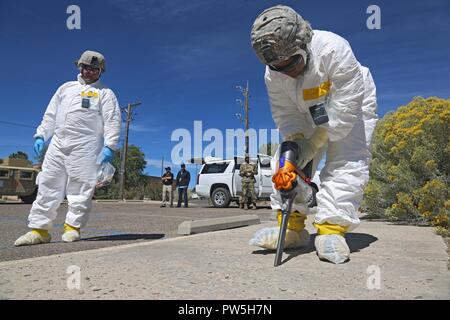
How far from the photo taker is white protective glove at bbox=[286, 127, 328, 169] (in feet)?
8.77

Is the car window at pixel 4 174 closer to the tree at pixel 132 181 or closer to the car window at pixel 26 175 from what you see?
the car window at pixel 26 175

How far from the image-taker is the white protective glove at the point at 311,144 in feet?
8.77

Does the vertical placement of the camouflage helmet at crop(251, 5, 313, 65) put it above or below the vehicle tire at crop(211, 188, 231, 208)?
above

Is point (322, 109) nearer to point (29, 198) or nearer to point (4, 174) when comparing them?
point (4, 174)

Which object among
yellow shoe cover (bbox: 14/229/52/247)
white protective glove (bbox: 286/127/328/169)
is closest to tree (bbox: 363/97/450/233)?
white protective glove (bbox: 286/127/328/169)

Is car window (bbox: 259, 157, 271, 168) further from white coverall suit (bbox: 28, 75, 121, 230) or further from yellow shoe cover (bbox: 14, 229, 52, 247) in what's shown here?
yellow shoe cover (bbox: 14, 229, 52, 247)

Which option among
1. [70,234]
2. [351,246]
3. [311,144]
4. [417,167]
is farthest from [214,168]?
[311,144]

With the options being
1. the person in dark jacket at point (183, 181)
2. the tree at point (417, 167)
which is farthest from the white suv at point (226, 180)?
the tree at point (417, 167)

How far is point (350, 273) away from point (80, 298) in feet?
4.40

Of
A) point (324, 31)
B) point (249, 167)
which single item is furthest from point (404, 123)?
point (249, 167)

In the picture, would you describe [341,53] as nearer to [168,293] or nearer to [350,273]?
[350,273]

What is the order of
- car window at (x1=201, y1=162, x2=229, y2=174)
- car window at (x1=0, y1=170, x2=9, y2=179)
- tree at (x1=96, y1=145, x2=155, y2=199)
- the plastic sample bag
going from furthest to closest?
1. tree at (x1=96, y1=145, x2=155, y2=199)
2. car window at (x1=201, y1=162, x2=229, y2=174)
3. car window at (x1=0, y1=170, x2=9, y2=179)
4. the plastic sample bag

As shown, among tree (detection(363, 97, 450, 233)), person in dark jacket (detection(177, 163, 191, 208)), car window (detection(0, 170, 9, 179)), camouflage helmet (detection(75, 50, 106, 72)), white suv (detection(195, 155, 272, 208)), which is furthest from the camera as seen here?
person in dark jacket (detection(177, 163, 191, 208))

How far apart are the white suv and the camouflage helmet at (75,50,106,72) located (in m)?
9.21
